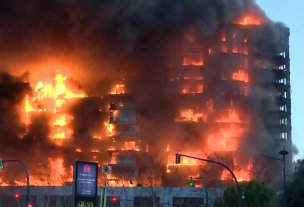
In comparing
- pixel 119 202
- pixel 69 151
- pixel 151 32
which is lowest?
pixel 119 202

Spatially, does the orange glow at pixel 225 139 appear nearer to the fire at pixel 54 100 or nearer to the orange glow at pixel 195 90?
the orange glow at pixel 195 90

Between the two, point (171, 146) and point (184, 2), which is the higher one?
point (184, 2)

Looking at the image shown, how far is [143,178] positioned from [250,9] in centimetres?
3373

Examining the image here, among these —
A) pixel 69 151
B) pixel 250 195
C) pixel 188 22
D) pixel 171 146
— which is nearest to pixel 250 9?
pixel 188 22


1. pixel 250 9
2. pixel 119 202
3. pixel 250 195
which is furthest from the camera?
pixel 250 9

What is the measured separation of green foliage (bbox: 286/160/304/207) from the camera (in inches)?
1969

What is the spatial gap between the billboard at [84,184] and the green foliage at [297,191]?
56.8 ft

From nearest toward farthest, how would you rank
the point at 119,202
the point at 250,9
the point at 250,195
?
1. the point at 250,195
2. the point at 119,202
3. the point at 250,9

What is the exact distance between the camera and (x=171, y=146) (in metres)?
109

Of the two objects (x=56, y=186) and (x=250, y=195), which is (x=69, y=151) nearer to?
(x=56, y=186)

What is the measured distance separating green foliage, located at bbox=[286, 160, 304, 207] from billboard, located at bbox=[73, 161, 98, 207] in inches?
682

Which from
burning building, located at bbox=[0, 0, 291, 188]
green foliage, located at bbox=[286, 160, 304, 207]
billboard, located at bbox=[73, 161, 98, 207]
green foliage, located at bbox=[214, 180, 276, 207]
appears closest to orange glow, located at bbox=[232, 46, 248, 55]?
burning building, located at bbox=[0, 0, 291, 188]

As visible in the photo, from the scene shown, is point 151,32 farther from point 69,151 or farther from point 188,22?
point 69,151

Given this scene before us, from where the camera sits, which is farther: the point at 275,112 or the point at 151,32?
the point at 275,112
